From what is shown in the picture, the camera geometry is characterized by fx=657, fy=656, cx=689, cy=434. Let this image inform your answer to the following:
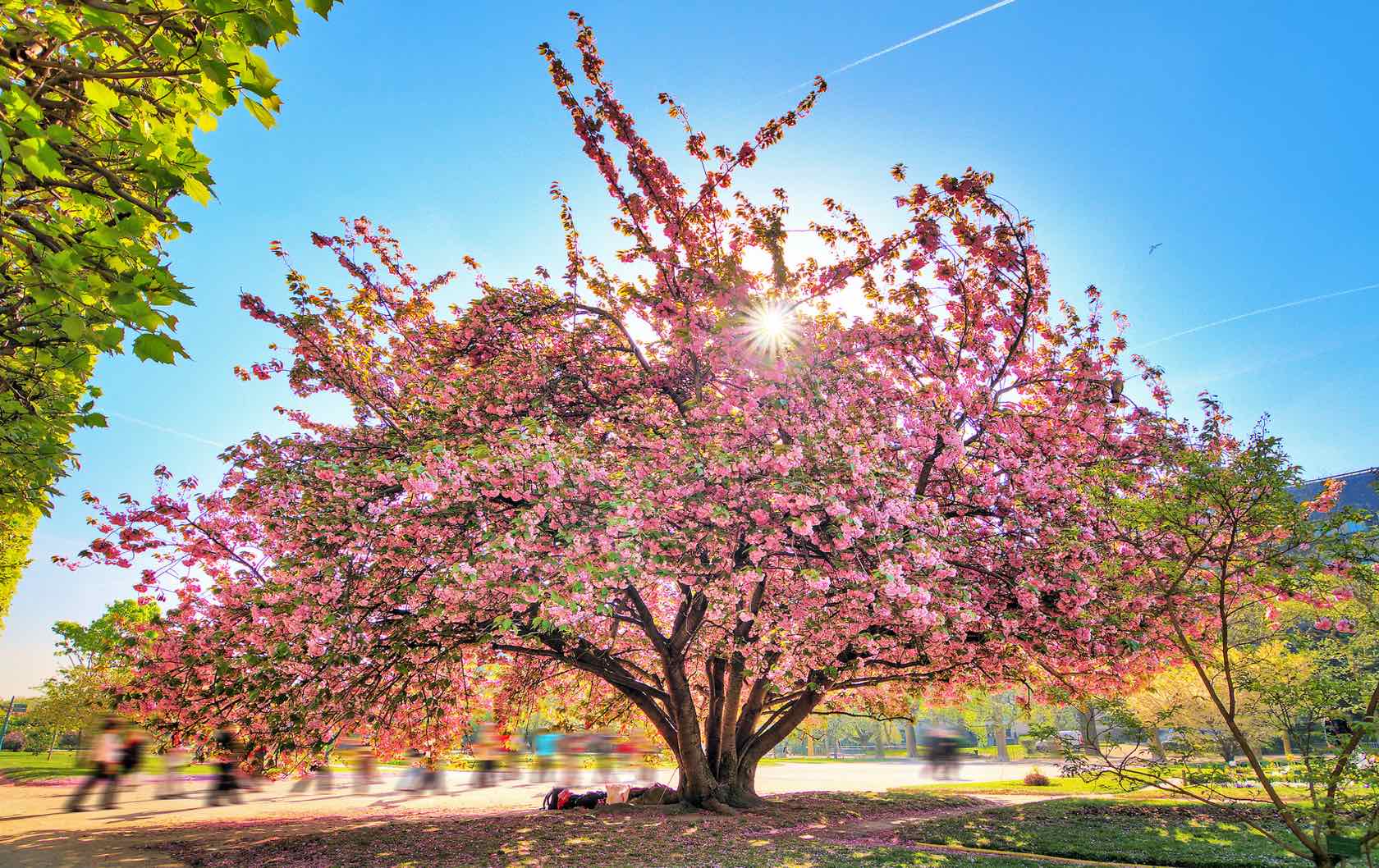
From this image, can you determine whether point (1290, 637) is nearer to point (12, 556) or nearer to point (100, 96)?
point (100, 96)

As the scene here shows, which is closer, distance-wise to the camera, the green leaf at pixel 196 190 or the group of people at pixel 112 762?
the green leaf at pixel 196 190

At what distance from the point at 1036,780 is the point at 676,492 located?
63.0 ft

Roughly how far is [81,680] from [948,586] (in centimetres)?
3382

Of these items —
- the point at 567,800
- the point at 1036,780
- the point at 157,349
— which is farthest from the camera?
the point at 1036,780

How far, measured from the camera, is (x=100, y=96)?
3.90 metres

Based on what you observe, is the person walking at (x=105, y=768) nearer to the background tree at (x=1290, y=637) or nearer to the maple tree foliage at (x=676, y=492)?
the maple tree foliage at (x=676, y=492)

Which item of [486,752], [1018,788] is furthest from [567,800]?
[1018,788]

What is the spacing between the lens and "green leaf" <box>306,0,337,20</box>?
3713 millimetres

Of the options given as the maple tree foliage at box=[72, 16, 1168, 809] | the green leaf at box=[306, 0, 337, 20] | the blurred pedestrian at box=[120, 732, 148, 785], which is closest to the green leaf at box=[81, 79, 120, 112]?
the green leaf at box=[306, 0, 337, 20]

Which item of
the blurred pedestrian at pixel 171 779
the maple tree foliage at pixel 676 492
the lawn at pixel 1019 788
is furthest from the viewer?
the blurred pedestrian at pixel 171 779

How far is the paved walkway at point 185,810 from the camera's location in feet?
31.3

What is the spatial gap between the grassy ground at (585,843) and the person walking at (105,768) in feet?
16.4

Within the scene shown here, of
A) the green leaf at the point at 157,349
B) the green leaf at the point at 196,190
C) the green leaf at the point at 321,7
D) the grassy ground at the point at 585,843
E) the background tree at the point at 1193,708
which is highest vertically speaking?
the green leaf at the point at 321,7

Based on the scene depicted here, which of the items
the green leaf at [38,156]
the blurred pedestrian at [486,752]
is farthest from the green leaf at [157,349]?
the blurred pedestrian at [486,752]
